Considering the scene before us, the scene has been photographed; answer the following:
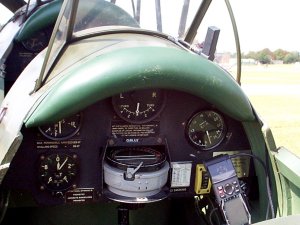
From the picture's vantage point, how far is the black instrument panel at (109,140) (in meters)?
1.93

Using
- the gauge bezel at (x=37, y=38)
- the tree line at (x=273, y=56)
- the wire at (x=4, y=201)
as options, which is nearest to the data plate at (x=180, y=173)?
the wire at (x=4, y=201)

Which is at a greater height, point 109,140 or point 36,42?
point 109,140

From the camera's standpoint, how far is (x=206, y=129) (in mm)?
2037

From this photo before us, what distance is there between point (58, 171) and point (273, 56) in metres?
52.0

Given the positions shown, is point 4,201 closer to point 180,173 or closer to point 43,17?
point 180,173

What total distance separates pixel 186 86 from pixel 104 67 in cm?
32

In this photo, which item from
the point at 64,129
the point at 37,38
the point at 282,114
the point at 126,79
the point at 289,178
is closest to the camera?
the point at 126,79

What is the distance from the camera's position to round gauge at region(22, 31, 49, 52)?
4391 millimetres

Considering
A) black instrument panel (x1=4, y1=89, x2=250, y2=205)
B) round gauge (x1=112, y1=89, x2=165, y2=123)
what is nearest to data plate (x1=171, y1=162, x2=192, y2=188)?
black instrument panel (x1=4, y1=89, x2=250, y2=205)

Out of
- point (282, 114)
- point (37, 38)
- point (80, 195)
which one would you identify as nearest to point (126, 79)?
point (80, 195)

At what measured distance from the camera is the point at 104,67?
61.9 inches

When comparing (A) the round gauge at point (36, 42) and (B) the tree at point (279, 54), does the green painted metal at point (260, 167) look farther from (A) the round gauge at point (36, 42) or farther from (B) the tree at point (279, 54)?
(B) the tree at point (279, 54)

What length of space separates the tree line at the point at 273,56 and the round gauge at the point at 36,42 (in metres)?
41.6

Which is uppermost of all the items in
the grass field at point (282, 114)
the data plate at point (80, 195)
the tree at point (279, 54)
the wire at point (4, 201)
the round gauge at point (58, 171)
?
the round gauge at point (58, 171)
